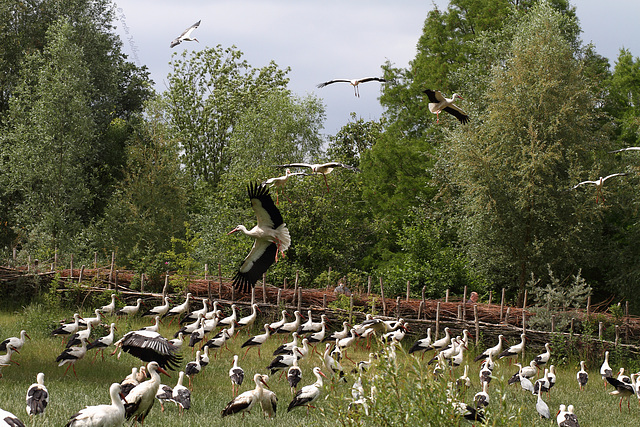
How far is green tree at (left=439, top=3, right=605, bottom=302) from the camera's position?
23.9 meters

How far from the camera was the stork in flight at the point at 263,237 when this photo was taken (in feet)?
42.0

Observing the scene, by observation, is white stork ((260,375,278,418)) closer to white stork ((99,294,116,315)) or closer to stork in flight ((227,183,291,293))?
stork in flight ((227,183,291,293))

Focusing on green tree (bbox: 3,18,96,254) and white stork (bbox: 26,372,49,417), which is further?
green tree (bbox: 3,18,96,254)

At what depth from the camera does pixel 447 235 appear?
29.7 meters

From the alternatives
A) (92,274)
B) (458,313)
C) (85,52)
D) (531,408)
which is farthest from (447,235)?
(85,52)

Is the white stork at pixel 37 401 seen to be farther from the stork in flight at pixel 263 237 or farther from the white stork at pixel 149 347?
the stork in flight at pixel 263 237

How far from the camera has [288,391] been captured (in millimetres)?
13289

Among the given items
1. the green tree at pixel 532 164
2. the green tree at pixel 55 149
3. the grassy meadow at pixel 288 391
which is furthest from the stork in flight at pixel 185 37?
the green tree at pixel 55 149

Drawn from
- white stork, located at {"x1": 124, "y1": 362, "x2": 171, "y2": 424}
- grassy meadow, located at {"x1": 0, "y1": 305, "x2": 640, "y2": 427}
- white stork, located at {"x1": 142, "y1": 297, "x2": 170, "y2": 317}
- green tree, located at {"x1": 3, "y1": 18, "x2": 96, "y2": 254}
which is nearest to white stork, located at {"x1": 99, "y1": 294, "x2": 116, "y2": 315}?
grassy meadow, located at {"x1": 0, "y1": 305, "x2": 640, "y2": 427}

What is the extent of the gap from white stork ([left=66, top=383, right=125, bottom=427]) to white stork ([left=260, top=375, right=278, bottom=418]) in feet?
9.44

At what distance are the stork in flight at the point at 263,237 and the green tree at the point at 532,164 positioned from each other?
1207 cm

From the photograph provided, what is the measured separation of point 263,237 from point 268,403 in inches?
142

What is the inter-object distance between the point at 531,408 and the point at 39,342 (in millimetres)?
11186

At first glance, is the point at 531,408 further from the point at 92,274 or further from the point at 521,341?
the point at 92,274
